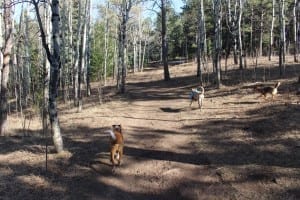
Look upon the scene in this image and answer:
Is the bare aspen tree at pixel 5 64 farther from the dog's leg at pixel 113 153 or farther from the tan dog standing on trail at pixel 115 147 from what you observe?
the dog's leg at pixel 113 153

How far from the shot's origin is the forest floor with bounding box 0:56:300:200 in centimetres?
1008

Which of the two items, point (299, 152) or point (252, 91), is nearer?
point (299, 152)

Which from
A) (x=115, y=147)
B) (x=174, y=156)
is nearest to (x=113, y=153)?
(x=115, y=147)

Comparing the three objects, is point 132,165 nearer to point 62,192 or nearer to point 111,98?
point 62,192

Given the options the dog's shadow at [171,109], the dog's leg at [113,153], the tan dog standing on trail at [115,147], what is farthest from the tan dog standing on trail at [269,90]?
the dog's leg at [113,153]

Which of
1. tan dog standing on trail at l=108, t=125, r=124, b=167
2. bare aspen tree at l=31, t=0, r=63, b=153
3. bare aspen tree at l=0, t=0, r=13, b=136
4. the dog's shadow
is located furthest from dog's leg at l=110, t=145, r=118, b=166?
the dog's shadow

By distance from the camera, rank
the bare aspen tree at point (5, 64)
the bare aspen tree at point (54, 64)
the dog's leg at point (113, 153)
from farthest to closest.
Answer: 1. the bare aspen tree at point (5, 64)
2. the bare aspen tree at point (54, 64)
3. the dog's leg at point (113, 153)

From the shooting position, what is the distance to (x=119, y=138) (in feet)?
38.0

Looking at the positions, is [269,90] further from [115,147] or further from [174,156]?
[115,147]

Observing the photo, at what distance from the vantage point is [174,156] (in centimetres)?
1234

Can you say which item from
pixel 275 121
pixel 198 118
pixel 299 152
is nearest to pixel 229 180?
pixel 299 152

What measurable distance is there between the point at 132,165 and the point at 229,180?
280 cm

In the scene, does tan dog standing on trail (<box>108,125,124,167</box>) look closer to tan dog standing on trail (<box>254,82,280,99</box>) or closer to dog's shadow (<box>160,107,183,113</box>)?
dog's shadow (<box>160,107,183,113</box>)

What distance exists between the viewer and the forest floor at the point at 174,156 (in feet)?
33.1
